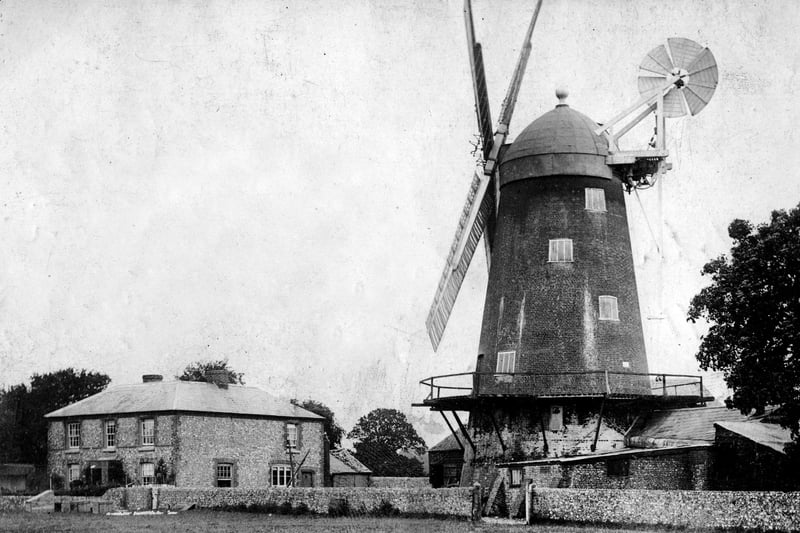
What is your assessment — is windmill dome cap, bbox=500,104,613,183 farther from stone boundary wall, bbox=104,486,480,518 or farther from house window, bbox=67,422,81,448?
house window, bbox=67,422,81,448

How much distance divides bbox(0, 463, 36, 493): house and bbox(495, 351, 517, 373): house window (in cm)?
3061

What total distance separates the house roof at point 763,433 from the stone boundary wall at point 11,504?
927 inches

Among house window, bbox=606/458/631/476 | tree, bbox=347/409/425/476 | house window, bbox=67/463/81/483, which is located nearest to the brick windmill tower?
house window, bbox=606/458/631/476

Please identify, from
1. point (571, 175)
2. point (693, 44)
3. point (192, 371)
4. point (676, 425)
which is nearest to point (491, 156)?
point (571, 175)

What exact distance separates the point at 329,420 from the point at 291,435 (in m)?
30.4

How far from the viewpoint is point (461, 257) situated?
114ft

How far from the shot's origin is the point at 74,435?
4353 centimetres

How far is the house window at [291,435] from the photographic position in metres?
45.3

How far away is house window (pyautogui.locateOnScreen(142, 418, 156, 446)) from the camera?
1631 inches

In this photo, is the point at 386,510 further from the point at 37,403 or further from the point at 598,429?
the point at 37,403

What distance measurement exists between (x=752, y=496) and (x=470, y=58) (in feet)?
57.1

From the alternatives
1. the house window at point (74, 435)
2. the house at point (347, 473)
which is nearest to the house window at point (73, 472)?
the house window at point (74, 435)

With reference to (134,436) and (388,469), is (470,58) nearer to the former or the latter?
(134,436)

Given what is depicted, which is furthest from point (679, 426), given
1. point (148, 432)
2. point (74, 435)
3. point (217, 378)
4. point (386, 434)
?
point (386, 434)
